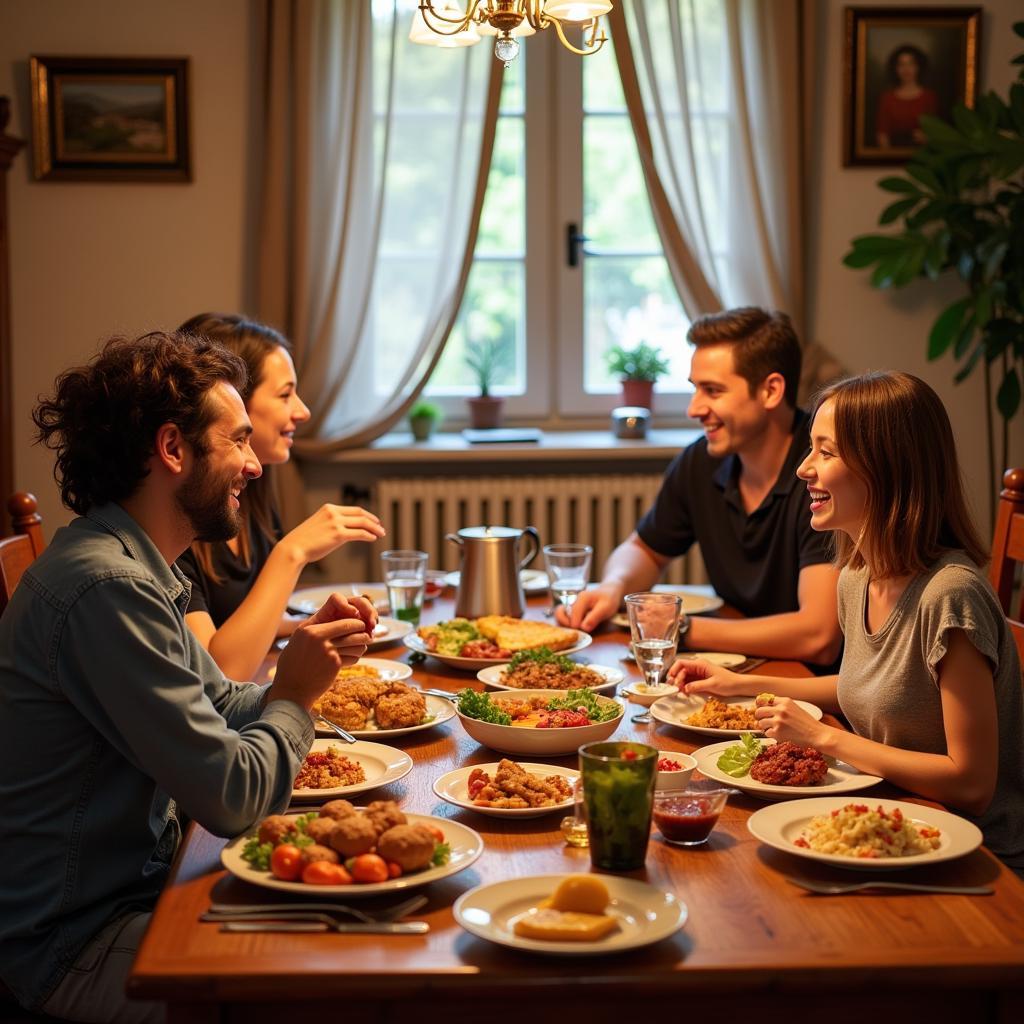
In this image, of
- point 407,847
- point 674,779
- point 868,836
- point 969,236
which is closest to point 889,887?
point 868,836

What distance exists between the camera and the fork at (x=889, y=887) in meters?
1.28

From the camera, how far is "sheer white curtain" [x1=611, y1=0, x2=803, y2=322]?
4.13 metres

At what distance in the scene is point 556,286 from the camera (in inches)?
174

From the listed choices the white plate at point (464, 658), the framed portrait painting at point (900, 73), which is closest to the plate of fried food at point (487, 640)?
the white plate at point (464, 658)

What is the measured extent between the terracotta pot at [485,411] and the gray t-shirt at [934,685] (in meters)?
2.65

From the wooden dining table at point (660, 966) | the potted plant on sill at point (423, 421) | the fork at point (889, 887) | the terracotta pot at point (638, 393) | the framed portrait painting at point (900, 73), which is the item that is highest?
the framed portrait painting at point (900, 73)

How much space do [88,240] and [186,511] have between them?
111 inches

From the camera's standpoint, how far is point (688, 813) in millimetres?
1404

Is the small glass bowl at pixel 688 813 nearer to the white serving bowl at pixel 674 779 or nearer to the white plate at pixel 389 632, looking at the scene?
the white serving bowl at pixel 674 779

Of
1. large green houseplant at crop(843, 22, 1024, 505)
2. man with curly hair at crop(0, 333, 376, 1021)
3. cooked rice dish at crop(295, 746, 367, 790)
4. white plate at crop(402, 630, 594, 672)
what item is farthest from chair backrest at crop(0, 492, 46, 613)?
large green houseplant at crop(843, 22, 1024, 505)

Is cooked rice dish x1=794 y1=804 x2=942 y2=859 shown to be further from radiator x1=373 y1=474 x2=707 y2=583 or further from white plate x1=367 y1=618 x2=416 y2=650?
radiator x1=373 y1=474 x2=707 y2=583

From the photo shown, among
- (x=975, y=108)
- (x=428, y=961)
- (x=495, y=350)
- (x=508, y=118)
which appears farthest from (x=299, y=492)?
(x=428, y=961)

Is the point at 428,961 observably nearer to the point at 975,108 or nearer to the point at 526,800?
the point at 526,800

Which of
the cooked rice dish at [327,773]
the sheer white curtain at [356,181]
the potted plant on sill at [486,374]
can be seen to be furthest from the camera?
the potted plant on sill at [486,374]
